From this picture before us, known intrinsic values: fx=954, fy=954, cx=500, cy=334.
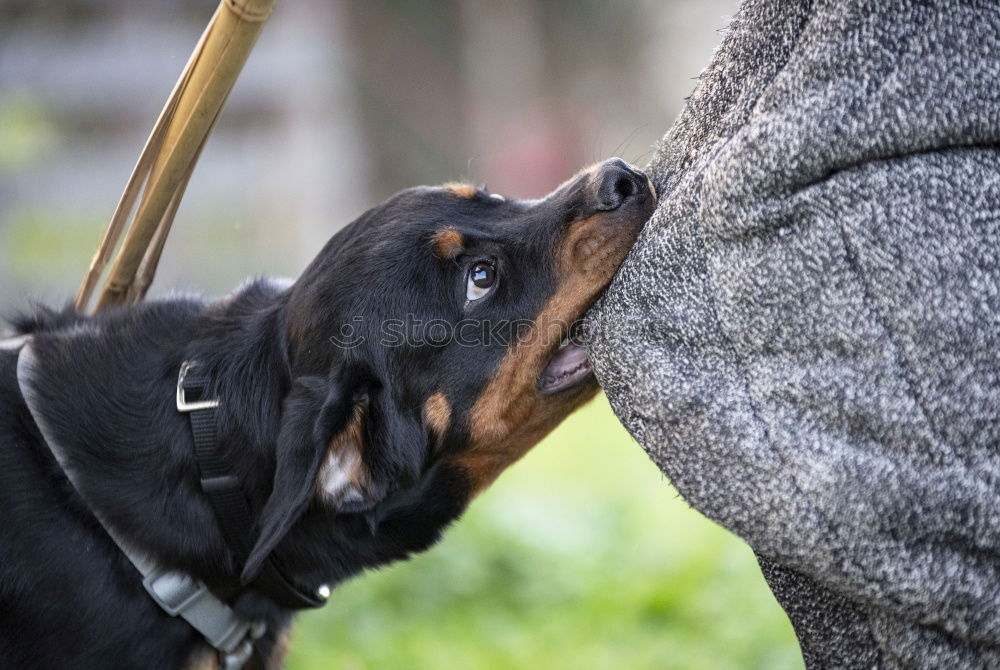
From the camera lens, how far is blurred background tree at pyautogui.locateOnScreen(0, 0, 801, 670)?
4.13 meters

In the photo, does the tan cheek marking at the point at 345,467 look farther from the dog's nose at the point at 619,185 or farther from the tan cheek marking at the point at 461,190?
the dog's nose at the point at 619,185

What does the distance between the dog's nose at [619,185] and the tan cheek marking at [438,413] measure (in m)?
0.75

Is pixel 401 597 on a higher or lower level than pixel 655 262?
lower

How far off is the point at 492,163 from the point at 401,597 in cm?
1214

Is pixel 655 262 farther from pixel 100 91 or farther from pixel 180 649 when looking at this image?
pixel 100 91

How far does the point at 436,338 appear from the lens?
2.84 meters

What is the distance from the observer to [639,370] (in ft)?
6.52

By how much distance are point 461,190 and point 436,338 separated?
0.50 metres

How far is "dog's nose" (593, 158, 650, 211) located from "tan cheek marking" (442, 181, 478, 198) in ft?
1.91

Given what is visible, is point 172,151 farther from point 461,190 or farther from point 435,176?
point 435,176

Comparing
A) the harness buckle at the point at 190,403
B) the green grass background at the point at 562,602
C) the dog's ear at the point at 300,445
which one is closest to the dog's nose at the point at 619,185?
the dog's ear at the point at 300,445

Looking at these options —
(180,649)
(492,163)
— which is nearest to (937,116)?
(180,649)

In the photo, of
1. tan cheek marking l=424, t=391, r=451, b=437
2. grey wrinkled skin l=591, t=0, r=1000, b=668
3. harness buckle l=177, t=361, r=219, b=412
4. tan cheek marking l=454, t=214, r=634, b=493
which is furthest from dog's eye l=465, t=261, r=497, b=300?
grey wrinkled skin l=591, t=0, r=1000, b=668

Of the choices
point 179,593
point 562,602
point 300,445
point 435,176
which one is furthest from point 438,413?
point 435,176
